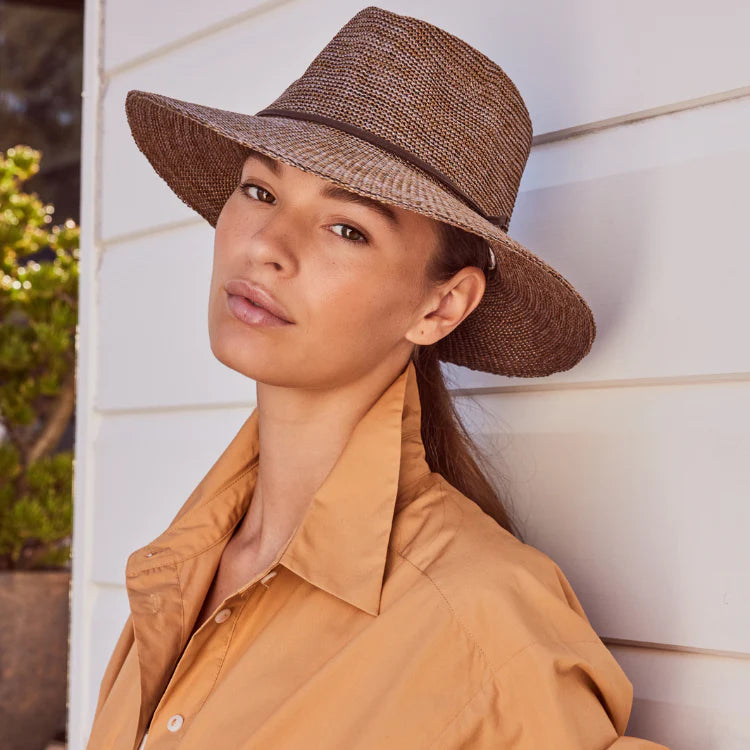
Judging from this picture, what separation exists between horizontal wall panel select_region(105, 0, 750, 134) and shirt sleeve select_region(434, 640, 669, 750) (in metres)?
0.71

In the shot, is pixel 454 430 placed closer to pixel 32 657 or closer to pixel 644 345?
pixel 644 345

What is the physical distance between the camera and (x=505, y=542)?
1.13 meters

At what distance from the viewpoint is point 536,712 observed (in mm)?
986

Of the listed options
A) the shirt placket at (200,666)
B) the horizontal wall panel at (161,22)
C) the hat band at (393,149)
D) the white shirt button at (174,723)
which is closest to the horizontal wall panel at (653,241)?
the hat band at (393,149)

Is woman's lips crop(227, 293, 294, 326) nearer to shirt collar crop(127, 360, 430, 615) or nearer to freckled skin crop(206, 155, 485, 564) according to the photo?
freckled skin crop(206, 155, 485, 564)

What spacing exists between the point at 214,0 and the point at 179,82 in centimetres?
17

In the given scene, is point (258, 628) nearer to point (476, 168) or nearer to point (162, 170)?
point (476, 168)

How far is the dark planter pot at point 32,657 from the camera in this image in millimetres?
2807

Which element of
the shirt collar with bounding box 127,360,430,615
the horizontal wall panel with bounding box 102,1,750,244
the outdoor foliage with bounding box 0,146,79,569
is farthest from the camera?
the outdoor foliage with bounding box 0,146,79,569

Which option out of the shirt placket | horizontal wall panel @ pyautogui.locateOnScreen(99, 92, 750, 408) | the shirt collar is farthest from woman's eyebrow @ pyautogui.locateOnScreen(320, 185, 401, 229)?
the shirt placket

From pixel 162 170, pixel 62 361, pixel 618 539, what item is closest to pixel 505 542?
pixel 618 539

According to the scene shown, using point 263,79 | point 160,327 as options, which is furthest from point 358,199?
point 160,327

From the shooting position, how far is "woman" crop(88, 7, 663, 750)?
1027 millimetres

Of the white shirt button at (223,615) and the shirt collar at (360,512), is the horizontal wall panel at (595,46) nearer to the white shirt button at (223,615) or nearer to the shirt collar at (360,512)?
the shirt collar at (360,512)
